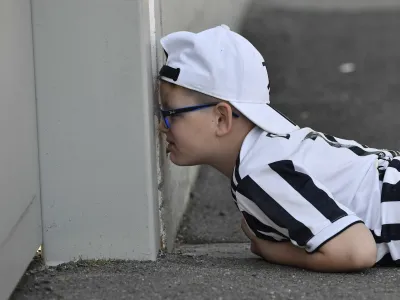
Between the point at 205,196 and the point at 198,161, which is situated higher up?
the point at 198,161

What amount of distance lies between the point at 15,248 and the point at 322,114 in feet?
12.1

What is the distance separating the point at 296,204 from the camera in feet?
9.27

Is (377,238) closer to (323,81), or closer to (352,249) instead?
(352,249)

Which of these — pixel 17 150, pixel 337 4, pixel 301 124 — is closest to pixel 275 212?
pixel 17 150

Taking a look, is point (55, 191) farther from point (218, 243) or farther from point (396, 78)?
point (396, 78)

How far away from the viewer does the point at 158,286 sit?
2.65 metres

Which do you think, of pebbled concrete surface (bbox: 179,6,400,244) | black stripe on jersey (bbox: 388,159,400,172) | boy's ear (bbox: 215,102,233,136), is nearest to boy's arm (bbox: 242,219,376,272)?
black stripe on jersey (bbox: 388,159,400,172)

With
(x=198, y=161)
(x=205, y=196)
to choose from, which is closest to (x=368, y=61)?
(x=205, y=196)

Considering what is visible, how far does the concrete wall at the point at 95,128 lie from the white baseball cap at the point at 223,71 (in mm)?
124

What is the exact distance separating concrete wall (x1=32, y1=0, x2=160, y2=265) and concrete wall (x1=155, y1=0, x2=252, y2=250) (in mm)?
362

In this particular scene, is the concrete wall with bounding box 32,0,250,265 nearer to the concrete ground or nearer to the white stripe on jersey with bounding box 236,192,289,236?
the concrete ground

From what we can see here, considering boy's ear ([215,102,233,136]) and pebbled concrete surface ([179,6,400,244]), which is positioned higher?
boy's ear ([215,102,233,136])

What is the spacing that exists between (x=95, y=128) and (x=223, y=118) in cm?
48

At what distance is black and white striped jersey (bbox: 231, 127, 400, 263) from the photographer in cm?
283
